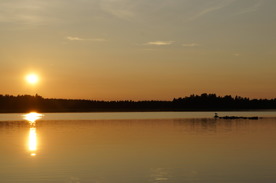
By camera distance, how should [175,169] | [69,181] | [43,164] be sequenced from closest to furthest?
[69,181] < [175,169] < [43,164]

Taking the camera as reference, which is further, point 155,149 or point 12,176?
point 155,149

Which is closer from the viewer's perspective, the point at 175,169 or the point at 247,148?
the point at 175,169

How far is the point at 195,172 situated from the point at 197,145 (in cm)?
2114

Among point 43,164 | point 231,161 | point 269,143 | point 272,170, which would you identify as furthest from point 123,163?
point 269,143

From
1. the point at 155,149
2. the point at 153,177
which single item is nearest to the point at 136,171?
the point at 153,177

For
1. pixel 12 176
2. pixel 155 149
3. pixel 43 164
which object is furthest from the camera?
pixel 155 149

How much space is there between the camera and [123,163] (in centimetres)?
3962

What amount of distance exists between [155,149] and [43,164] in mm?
15749

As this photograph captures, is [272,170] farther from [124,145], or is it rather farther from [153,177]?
[124,145]

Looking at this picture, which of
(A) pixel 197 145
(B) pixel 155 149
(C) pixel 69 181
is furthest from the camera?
(A) pixel 197 145

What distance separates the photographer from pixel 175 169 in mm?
35625

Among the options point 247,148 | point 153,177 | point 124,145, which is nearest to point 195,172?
point 153,177

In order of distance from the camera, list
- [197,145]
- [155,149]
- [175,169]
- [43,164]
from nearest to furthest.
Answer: [175,169]
[43,164]
[155,149]
[197,145]

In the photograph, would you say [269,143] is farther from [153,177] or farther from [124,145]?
[153,177]
